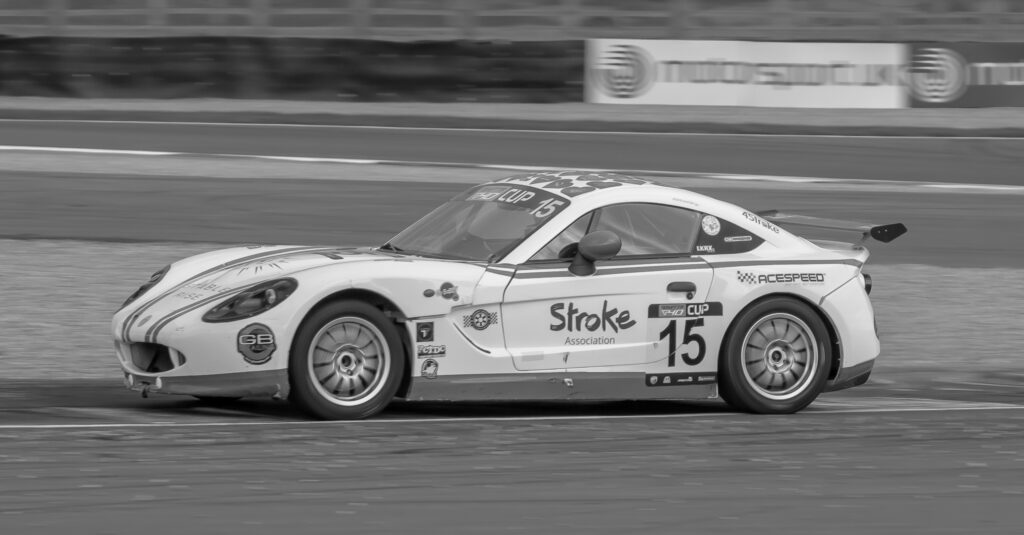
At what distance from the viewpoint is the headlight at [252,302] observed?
23.2ft

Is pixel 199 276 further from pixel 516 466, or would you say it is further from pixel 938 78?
pixel 938 78

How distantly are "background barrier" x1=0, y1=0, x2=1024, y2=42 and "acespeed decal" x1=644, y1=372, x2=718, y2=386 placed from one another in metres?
19.1

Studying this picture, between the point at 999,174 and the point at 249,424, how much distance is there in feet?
46.9

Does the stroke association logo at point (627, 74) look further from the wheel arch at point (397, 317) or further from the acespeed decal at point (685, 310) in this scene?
the wheel arch at point (397, 317)

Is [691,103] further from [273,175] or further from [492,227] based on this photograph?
[492,227]

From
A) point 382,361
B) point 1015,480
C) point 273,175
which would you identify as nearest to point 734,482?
point 1015,480

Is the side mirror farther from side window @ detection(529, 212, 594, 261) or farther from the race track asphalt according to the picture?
the race track asphalt

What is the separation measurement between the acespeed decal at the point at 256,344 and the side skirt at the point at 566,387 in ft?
2.39

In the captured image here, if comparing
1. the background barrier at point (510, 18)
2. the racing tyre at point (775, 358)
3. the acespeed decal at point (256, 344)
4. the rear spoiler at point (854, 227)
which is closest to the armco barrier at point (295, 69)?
the background barrier at point (510, 18)

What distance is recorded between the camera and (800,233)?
49.8ft

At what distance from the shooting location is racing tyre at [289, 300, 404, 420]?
7078mm

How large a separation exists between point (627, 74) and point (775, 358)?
16522 mm

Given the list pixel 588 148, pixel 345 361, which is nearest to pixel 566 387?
pixel 345 361

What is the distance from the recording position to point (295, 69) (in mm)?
23531
